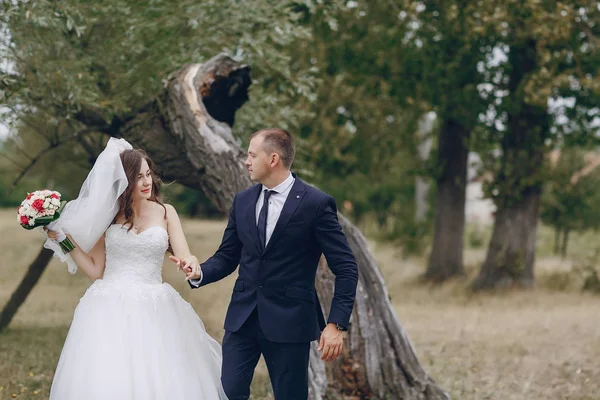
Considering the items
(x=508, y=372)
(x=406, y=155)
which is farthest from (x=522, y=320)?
(x=406, y=155)

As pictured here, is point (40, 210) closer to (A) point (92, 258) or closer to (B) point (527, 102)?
(A) point (92, 258)

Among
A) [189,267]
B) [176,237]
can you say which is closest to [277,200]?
[189,267]

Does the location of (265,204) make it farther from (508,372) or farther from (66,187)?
(66,187)

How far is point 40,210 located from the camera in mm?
5559

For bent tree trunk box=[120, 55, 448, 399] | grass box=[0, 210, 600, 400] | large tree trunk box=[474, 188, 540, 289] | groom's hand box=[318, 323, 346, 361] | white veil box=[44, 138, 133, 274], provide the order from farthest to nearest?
large tree trunk box=[474, 188, 540, 289] → grass box=[0, 210, 600, 400] → bent tree trunk box=[120, 55, 448, 399] → white veil box=[44, 138, 133, 274] → groom's hand box=[318, 323, 346, 361]

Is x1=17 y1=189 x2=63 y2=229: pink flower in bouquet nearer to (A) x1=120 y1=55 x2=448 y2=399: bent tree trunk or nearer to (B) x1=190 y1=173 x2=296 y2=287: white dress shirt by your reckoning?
(B) x1=190 y1=173 x2=296 y2=287: white dress shirt

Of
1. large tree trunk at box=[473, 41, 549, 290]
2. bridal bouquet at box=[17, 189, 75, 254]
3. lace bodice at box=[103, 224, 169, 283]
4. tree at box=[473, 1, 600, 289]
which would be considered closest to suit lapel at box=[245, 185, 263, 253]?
lace bodice at box=[103, 224, 169, 283]

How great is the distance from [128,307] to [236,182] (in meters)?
3.11

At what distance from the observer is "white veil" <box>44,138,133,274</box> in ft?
18.5

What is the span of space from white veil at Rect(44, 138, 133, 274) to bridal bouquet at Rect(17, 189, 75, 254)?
0.08 m

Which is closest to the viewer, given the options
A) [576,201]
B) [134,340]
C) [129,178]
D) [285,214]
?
[285,214]

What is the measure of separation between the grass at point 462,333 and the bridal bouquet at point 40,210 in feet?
10.7

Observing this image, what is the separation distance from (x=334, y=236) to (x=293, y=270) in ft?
1.15

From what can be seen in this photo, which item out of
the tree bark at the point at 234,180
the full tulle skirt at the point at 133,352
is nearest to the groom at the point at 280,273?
the full tulle skirt at the point at 133,352
